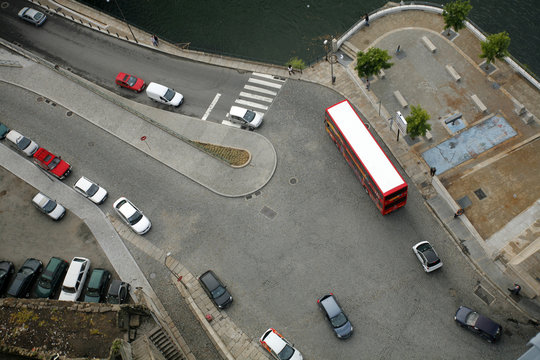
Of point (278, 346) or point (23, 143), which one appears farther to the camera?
point (23, 143)

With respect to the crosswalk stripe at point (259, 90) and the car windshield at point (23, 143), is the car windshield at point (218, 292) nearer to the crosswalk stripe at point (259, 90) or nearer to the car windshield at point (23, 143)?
the crosswalk stripe at point (259, 90)

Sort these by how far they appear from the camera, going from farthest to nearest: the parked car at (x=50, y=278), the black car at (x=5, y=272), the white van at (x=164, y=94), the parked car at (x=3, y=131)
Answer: the white van at (x=164, y=94) < the parked car at (x=3, y=131) < the black car at (x=5, y=272) < the parked car at (x=50, y=278)

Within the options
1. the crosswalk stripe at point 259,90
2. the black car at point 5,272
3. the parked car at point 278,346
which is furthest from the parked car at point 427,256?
the black car at point 5,272

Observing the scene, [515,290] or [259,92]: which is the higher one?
[259,92]

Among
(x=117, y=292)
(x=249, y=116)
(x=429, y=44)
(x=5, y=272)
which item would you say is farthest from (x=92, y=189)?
(x=429, y=44)

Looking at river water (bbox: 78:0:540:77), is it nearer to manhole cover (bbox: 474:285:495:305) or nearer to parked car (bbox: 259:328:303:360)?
manhole cover (bbox: 474:285:495:305)

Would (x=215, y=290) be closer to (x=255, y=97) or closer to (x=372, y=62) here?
(x=255, y=97)

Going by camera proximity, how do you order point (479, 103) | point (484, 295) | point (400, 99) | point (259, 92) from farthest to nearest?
point (259, 92)
point (400, 99)
point (479, 103)
point (484, 295)

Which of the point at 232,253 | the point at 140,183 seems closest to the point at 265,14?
the point at 140,183
